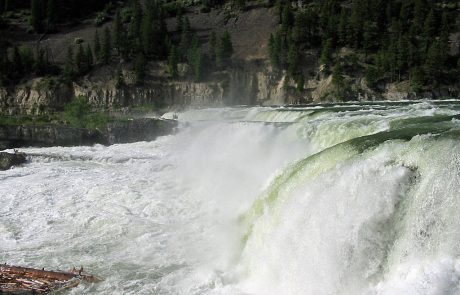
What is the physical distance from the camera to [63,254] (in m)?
14.9

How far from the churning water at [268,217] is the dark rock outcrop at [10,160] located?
312cm

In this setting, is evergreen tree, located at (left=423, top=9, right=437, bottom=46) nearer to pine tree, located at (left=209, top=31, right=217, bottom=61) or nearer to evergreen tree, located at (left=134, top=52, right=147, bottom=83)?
pine tree, located at (left=209, top=31, right=217, bottom=61)

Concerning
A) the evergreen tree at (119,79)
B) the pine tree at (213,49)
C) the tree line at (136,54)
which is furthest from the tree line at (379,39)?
the evergreen tree at (119,79)

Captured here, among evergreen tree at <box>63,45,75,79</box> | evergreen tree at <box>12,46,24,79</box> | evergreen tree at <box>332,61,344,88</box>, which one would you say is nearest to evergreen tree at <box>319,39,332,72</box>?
evergreen tree at <box>332,61,344,88</box>

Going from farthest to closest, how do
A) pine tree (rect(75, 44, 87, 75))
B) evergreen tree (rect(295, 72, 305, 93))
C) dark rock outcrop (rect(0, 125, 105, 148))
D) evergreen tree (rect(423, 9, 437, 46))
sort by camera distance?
pine tree (rect(75, 44, 87, 75)) → evergreen tree (rect(423, 9, 437, 46)) → evergreen tree (rect(295, 72, 305, 93)) → dark rock outcrop (rect(0, 125, 105, 148))

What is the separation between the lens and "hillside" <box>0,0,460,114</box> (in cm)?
6250

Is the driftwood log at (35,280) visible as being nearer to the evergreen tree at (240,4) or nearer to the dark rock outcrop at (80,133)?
the dark rock outcrop at (80,133)

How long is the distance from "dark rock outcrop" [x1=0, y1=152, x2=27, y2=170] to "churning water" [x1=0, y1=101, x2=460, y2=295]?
3116 mm

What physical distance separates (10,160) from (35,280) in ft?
61.5

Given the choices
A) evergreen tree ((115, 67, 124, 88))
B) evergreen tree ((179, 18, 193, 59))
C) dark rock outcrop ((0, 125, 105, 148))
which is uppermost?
evergreen tree ((179, 18, 193, 59))

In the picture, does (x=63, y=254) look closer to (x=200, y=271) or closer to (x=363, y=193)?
(x=200, y=271)

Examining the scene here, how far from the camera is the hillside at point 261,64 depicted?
205ft

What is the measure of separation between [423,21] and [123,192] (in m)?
64.8

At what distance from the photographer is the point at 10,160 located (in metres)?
29.3
